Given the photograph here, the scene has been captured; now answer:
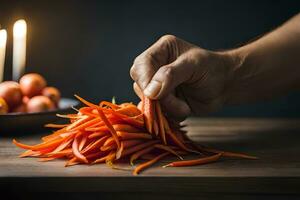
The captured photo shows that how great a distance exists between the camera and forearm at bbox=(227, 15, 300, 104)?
1703 millimetres

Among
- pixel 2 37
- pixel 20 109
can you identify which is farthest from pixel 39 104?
pixel 2 37

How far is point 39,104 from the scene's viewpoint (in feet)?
6.03

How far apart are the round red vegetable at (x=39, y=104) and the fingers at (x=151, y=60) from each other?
1.70 feet

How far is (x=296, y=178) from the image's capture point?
1116mm

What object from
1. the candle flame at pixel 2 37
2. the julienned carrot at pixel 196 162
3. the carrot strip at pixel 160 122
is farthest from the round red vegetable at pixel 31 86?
the julienned carrot at pixel 196 162

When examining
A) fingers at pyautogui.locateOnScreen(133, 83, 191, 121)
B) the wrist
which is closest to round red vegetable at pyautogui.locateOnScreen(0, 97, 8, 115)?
fingers at pyautogui.locateOnScreen(133, 83, 191, 121)

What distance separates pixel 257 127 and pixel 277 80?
6.8 inches

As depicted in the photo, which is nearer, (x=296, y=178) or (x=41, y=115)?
(x=296, y=178)

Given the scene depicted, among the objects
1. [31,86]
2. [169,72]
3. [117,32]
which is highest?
[117,32]

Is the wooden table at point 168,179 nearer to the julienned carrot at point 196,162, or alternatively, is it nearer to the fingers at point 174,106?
the julienned carrot at point 196,162

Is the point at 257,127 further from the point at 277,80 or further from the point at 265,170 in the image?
the point at 265,170

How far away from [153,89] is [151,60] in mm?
146

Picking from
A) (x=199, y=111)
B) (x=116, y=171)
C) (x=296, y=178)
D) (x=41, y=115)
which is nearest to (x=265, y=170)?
(x=296, y=178)

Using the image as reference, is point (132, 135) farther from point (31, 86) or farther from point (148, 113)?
point (31, 86)
